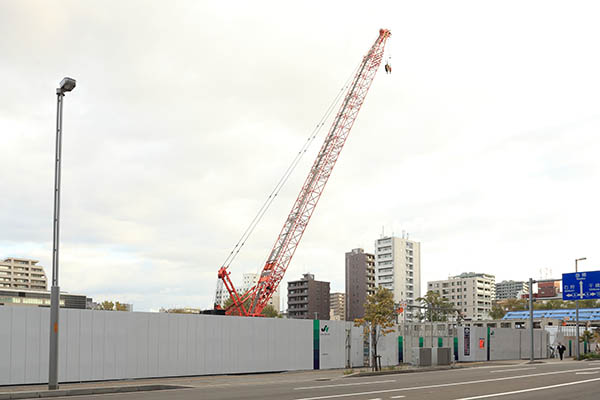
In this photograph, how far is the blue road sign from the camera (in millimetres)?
59469

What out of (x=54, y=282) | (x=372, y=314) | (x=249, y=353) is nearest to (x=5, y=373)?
Answer: (x=54, y=282)

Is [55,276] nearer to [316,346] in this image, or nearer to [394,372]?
[316,346]

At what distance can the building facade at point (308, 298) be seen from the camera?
613 ft

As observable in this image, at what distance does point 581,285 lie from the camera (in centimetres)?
6028

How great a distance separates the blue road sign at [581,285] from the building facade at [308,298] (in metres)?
128

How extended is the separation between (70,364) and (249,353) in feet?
35.3

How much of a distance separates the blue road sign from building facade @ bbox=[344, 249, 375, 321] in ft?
427

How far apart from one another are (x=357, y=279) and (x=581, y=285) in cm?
13552

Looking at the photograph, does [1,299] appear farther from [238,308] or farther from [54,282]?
[54,282]

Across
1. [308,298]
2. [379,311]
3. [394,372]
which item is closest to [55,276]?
[379,311]

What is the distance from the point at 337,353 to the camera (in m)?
40.9

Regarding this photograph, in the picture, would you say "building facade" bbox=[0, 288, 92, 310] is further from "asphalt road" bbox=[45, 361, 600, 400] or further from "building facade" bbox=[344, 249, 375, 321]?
"asphalt road" bbox=[45, 361, 600, 400]

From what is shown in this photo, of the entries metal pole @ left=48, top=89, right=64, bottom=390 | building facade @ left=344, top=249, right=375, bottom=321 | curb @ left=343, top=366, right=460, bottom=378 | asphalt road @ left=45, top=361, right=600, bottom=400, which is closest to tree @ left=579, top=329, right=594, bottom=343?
curb @ left=343, top=366, right=460, bottom=378

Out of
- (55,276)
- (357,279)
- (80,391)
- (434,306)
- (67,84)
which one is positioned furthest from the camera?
(357,279)
